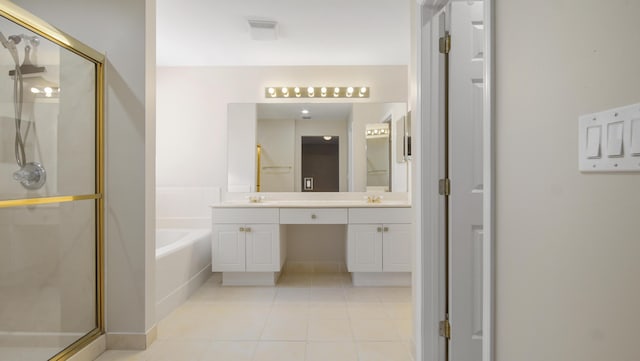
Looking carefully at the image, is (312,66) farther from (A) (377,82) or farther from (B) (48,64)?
(B) (48,64)

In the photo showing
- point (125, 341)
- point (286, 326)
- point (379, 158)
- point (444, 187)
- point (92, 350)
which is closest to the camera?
point (444, 187)

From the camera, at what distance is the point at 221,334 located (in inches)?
94.6

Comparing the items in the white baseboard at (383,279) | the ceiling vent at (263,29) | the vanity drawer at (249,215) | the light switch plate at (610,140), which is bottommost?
the white baseboard at (383,279)

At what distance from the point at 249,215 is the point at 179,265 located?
758 mm

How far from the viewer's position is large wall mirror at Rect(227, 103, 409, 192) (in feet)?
13.0

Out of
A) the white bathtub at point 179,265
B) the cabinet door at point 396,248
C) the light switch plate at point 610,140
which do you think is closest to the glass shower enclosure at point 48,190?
the white bathtub at point 179,265

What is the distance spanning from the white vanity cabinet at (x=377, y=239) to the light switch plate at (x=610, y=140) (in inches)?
108

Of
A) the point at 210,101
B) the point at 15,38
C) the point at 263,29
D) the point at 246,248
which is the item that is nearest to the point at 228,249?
the point at 246,248

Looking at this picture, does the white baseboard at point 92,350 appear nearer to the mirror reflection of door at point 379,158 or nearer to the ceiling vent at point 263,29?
the ceiling vent at point 263,29

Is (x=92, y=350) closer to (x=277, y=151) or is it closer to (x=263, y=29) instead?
(x=277, y=151)

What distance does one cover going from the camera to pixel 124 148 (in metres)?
2.18

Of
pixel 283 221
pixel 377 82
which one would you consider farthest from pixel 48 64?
pixel 377 82

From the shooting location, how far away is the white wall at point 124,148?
217cm

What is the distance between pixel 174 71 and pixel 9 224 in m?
2.82
